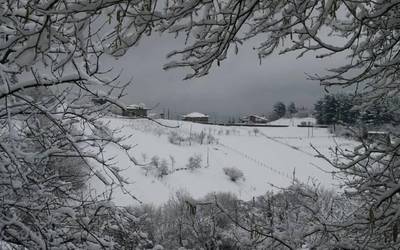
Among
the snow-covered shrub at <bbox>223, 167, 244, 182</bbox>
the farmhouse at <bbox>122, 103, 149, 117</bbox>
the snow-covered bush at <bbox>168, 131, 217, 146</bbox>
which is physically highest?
the farmhouse at <bbox>122, 103, 149, 117</bbox>

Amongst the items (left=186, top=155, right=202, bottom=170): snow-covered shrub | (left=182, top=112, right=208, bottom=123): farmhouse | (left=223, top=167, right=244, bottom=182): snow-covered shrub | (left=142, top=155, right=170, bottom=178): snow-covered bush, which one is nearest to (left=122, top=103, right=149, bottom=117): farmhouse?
(left=142, top=155, right=170, bottom=178): snow-covered bush

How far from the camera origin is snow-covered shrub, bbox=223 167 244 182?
164 feet

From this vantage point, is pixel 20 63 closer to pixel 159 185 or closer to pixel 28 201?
pixel 28 201

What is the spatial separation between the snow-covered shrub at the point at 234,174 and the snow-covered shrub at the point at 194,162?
→ 342 centimetres

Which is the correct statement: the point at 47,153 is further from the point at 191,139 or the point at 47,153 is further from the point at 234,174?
the point at 191,139

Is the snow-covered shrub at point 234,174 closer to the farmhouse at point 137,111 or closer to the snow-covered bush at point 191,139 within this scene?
the snow-covered bush at point 191,139

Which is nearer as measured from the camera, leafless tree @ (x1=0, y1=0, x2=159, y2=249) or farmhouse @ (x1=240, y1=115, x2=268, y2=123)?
leafless tree @ (x1=0, y1=0, x2=159, y2=249)

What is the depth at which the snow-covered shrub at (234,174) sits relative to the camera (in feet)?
164

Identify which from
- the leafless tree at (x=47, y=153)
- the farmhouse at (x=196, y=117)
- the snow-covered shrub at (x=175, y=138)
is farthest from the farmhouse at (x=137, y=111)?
the farmhouse at (x=196, y=117)

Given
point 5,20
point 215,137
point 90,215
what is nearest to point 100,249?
point 90,215

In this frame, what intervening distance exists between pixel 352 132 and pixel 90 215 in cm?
285

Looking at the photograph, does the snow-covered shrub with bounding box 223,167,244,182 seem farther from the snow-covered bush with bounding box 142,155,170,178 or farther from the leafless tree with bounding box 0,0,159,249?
the leafless tree with bounding box 0,0,159,249

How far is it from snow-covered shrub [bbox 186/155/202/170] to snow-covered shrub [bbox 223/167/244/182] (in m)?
3.42

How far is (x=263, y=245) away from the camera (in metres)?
4.12
